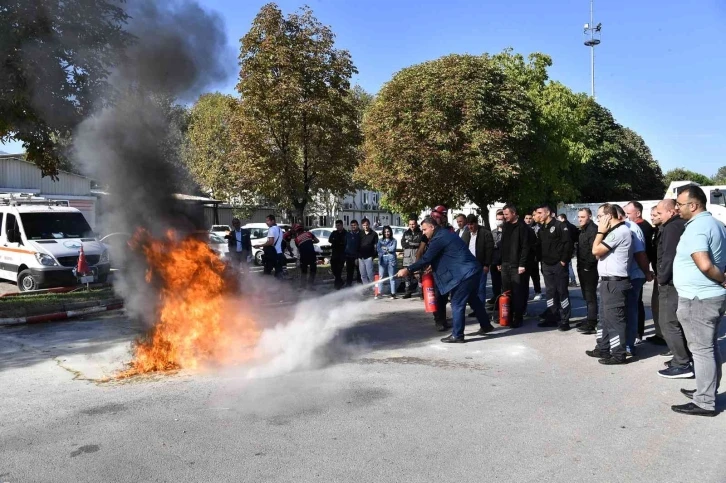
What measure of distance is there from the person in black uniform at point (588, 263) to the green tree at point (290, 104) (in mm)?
9611

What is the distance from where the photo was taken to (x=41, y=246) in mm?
12477

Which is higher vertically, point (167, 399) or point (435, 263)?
point (435, 263)

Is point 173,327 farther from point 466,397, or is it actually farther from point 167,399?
point 466,397

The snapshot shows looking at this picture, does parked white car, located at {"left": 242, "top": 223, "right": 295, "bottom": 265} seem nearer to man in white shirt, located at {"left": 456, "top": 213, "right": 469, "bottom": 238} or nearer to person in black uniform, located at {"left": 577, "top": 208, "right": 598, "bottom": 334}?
man in white shirt, located at {"left": 456, "top": 213, "right": 469, "bottom": 238}

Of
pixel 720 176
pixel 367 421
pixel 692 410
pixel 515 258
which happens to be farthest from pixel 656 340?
pixel 720 176

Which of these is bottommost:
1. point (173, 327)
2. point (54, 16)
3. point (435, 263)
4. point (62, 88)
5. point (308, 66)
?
point (173, 327)

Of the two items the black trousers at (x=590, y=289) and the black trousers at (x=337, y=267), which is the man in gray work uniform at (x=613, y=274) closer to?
the black trousers at (x=590, y=289)

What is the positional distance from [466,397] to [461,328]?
2.46 meters

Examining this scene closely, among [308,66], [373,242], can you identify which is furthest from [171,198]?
[308,66]

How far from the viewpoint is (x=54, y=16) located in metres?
8.95

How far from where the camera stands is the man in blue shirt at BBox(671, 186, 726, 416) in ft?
15.2

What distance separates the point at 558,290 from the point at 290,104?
10.0m

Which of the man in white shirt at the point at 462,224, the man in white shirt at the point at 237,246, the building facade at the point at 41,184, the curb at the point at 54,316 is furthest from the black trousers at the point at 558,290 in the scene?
the building facade at the point at 41,184

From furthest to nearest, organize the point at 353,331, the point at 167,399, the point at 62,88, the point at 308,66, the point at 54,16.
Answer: the point at 308,66 < the point at 62,88 < the point at 54,16 < the point at 353,331 < the point at 167,399
